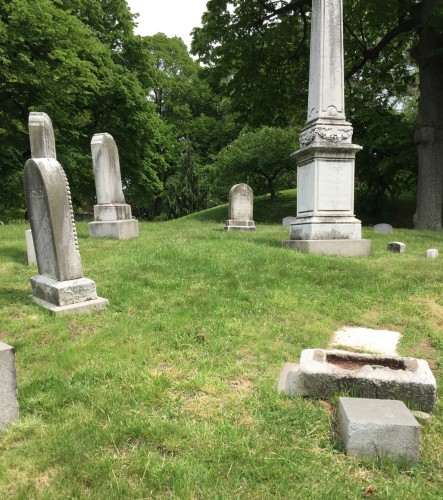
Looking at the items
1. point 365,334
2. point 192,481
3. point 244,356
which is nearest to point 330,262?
point 365,334

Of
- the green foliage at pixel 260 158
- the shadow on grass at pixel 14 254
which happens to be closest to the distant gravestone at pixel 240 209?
the shadow on grass at pixel 14 254

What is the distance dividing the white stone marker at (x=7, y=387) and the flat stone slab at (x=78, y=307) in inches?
78.2

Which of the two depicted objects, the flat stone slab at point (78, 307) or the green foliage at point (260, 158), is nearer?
the flat stone slab at point (78, 307)

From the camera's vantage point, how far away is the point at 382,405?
2570 mm

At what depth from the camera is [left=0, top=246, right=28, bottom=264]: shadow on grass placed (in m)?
7.59

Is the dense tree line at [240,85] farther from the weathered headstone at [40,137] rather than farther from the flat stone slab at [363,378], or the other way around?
the flat stone slab at [363,378]

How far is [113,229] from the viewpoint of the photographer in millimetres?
10352

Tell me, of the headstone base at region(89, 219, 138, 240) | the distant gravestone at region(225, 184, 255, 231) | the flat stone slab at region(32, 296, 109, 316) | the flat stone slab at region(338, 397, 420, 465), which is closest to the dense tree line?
the distant gravestone at region(225, 184, 255, 231)

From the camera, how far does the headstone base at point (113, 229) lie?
406 inches

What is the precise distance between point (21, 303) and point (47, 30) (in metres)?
15.0

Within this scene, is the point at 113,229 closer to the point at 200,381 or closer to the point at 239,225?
the point at 239,225

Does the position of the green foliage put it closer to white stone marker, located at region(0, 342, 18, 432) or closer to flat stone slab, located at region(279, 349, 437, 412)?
flat stone slab, located at region(279, 349, 437, 412)

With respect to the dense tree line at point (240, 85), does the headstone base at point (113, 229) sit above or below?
below

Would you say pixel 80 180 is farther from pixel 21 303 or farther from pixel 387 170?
pixel 21 303
